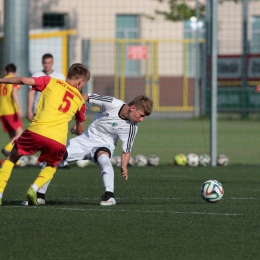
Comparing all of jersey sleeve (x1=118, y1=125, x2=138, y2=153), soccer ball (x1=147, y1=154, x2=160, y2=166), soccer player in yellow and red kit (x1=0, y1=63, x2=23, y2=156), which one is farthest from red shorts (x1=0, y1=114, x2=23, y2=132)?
jersey sleeve (x1=118, y1=125, x2=138, y2=153)

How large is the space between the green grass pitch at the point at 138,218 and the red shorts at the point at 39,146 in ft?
1.85

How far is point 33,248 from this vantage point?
6297 millimetres

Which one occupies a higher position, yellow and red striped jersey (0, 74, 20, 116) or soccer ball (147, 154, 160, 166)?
yellow and red striped jersey (0, 74, 20, 116)

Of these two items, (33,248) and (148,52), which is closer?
(33,248)

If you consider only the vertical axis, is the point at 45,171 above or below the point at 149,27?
below

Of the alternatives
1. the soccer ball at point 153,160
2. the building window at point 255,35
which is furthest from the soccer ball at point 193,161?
the building window at point 255,35

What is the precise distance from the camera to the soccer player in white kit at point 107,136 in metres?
9.14

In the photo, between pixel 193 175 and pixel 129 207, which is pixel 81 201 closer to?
pixel 129 207

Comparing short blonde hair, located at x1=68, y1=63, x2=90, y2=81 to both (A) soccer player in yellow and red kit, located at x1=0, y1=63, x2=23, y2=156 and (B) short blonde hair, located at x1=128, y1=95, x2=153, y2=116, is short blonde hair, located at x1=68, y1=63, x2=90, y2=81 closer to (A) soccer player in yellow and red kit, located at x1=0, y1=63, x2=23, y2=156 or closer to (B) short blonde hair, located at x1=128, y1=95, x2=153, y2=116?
(B) short blonde hair, located at x1=128, y1=95, x2=153, y2=116

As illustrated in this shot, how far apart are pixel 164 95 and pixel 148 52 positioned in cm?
186

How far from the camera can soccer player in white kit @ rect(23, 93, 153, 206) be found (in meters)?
9.14

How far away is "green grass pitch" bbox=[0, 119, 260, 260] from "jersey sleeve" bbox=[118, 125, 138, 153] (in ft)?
1.99

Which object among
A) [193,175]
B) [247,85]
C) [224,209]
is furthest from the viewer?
[247,85]

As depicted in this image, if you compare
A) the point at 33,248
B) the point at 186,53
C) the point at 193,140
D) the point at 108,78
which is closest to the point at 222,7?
the point at 186,53
